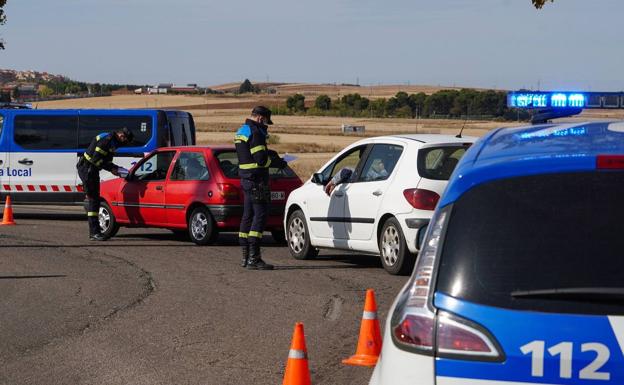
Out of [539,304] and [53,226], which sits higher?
[539,304]

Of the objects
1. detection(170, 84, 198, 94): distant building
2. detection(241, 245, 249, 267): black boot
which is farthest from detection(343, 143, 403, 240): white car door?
detection(170, 84, 198, 94): distant building

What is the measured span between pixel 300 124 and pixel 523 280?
84194 mm

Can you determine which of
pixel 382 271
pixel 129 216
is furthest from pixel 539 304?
pixel 129 216

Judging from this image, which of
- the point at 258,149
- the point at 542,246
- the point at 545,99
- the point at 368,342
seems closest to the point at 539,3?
the point at 258,149

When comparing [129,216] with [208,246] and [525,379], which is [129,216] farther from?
[525,379]

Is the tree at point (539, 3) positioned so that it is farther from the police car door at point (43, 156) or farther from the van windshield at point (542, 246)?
the van windshield at point (542, 246)

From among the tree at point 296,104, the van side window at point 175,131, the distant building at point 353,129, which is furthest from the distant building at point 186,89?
the van side window at point 175,131

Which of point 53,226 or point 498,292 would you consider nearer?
point 498,292

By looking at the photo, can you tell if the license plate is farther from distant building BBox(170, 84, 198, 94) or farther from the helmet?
distant building BBox(170, 84, 198, 94)

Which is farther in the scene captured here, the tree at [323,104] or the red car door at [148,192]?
the tree at [323,104]

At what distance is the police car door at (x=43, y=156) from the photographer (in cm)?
2072

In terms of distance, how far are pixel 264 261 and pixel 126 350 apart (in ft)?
18.9

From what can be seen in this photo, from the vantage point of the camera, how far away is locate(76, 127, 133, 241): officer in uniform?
56.5 feet

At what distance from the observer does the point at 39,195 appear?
20750mm
